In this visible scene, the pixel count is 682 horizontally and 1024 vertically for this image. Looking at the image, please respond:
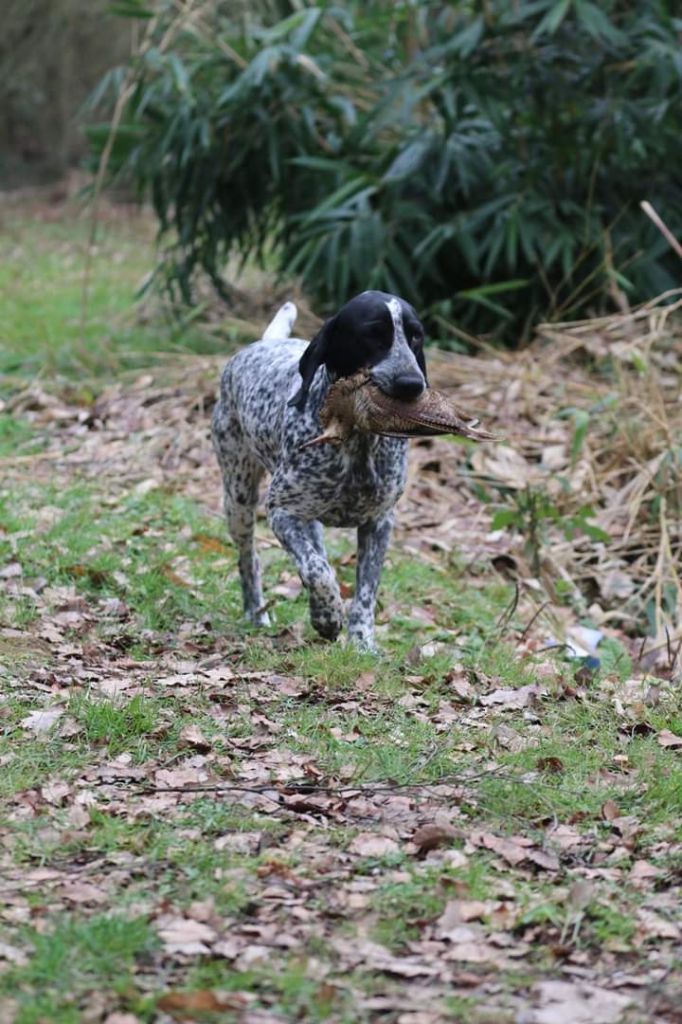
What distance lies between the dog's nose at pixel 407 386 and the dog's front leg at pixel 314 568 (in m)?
0.85

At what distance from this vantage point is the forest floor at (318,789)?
10.9ft

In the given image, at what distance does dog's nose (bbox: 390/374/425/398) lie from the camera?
5.04 metres

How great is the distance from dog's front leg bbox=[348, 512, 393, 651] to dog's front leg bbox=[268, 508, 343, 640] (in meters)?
0.10

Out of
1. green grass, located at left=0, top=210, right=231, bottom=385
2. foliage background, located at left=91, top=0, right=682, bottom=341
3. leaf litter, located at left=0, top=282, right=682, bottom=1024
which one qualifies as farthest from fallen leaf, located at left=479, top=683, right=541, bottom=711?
green grass, located at left=0, top=210, right=231, bottom=385

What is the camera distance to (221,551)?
755 cm

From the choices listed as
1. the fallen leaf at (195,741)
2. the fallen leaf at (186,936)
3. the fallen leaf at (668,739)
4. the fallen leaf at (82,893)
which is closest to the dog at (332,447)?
the fallen leaf at (195,741)

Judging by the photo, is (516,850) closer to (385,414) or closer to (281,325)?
(385,414)

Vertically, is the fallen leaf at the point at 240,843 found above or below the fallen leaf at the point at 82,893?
below

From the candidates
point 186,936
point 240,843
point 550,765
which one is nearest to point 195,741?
point 240,843

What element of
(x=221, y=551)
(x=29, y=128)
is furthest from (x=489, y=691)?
(x=29, y=128)

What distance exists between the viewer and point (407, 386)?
504 centimetres

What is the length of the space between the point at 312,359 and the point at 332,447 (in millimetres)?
382

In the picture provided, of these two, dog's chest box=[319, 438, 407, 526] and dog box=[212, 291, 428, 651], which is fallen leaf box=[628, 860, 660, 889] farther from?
dog's chest box=[319, 438, 407, 526]

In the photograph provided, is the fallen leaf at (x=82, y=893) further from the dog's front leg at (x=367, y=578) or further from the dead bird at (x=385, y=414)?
the dog's front leg at (x=367, y=578)
